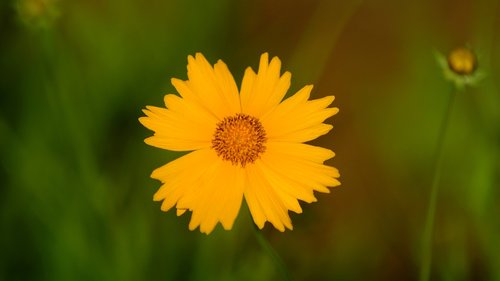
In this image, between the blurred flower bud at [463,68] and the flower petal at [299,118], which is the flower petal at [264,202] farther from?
the blurred flower bud at [463,68]

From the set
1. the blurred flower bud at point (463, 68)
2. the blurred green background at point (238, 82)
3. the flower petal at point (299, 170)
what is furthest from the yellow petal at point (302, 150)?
the blurred green background at point (238, 82)

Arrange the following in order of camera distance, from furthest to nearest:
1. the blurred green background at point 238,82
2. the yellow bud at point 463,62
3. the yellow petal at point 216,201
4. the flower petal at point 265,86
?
the blurred green background at point 238,82 → the yellow bud at point 463,62 → the flower petal at point 265,86 → the yellow petal at point 216,201

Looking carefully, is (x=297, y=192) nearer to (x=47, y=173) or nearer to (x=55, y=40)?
(x=47, y=173)

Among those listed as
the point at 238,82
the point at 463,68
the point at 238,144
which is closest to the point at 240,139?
the point at 238,144

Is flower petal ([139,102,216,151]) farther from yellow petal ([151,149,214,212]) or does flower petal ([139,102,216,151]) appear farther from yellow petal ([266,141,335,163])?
yellow petal ([266,141,335,163])

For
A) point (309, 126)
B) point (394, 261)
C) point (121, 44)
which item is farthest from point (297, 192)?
point (121, 44)

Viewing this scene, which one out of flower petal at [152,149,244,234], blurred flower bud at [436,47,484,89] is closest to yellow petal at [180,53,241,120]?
flower petal at [152,149,244,234]

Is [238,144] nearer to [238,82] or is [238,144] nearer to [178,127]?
[178,127]
